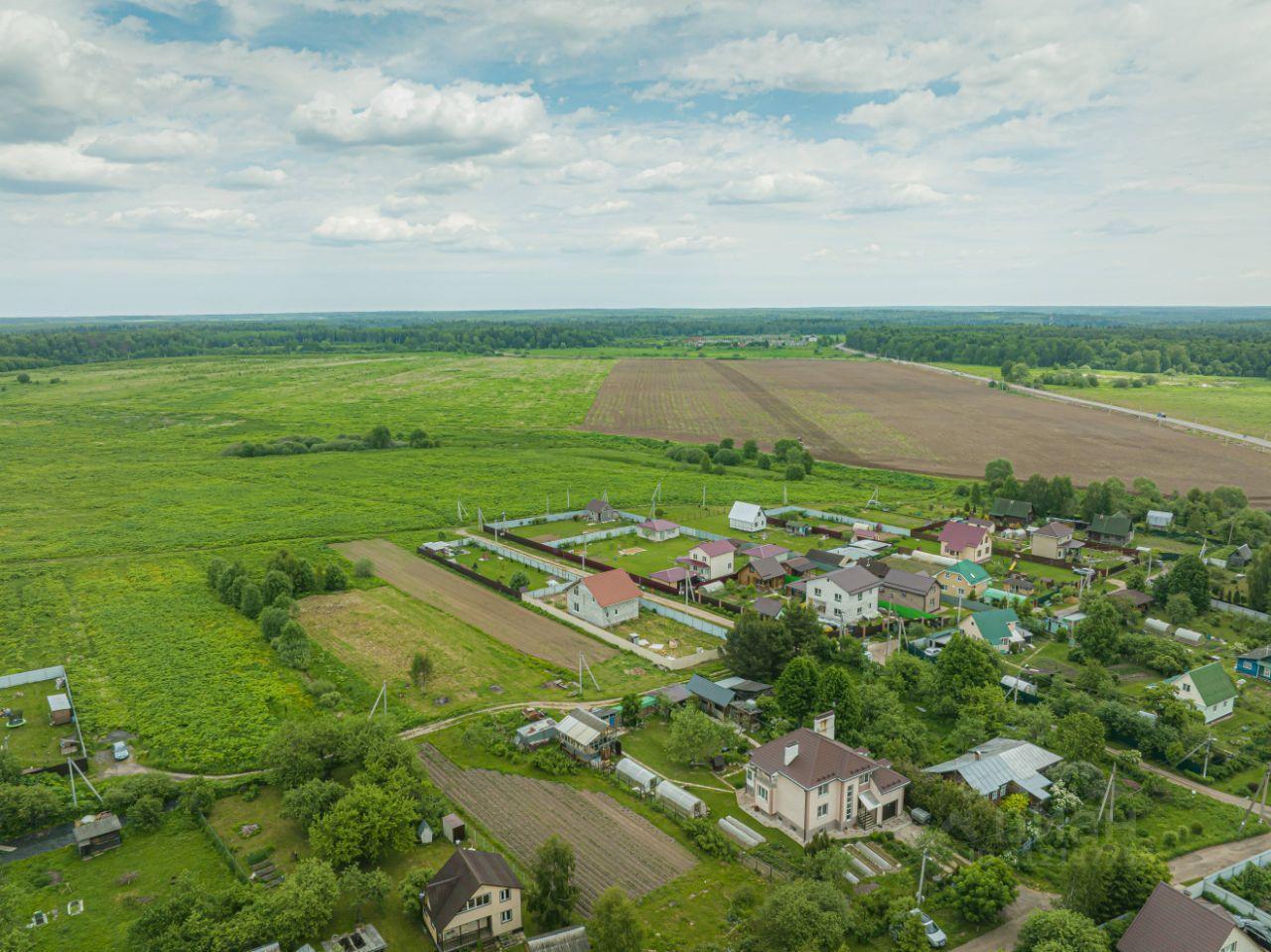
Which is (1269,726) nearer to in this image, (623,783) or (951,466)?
(623,783)

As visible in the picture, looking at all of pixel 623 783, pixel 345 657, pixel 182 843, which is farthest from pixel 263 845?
pixel 345 657

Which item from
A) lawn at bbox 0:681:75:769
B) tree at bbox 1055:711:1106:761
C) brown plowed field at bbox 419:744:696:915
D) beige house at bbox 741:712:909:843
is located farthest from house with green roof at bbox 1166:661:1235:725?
lawn at bbox 0:681:75:769

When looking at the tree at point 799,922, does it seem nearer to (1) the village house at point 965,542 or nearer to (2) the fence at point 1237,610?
(1) the village house at point 965,542

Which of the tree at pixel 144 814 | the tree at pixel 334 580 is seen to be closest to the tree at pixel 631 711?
the tree at pixel 144 814

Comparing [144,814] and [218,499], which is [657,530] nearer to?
[144,814]

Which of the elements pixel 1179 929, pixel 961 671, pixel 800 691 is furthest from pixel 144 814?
pixel 961 671

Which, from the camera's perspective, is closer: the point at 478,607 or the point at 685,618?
the point at 685,618
